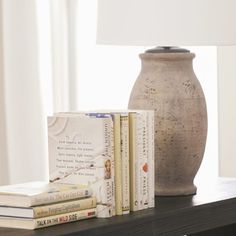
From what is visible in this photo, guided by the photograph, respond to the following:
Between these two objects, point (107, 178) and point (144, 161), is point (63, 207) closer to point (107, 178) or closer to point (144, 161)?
point (107, 178)

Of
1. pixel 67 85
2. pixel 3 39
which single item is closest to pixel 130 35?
pixel 3 39

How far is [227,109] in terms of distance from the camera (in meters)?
3.08

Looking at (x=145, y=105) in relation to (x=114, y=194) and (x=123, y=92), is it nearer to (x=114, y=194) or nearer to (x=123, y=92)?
(x=114, y=194)

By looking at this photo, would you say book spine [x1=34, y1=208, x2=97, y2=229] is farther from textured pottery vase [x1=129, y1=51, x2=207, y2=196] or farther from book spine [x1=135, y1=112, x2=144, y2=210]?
textured pottery vase [x1=129, y1=51, x2=207, y2=196]

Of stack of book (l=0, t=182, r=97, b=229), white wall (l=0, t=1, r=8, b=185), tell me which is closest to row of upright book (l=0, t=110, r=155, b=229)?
stack of book (l=0, t=182, r=97, b=229)

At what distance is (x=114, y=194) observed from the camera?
5.14 feet

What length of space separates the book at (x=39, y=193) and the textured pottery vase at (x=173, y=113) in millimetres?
292

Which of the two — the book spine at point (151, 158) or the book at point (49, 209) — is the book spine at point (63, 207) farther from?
the book spine at point (151, 158)

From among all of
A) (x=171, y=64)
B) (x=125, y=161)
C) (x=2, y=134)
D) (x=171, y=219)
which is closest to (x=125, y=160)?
(x=125, y=161)

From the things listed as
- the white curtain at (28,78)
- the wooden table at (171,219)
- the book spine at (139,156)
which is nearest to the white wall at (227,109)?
the white curtain at (28,78)

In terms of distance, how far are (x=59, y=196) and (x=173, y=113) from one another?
0.40 m

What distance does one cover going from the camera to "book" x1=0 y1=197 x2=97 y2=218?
1.43 metres

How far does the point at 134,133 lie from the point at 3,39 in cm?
107

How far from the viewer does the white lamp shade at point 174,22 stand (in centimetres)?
165
